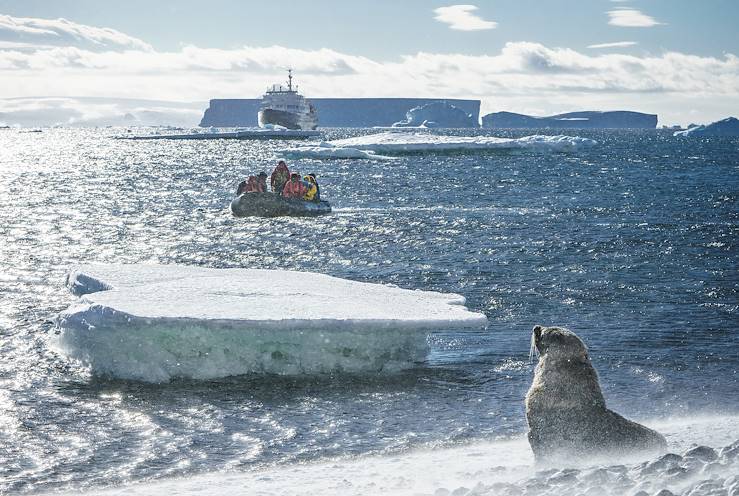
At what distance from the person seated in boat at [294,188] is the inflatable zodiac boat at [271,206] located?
0.70 feet

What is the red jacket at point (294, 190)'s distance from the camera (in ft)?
97.2

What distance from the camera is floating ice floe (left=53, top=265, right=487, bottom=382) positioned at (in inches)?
416

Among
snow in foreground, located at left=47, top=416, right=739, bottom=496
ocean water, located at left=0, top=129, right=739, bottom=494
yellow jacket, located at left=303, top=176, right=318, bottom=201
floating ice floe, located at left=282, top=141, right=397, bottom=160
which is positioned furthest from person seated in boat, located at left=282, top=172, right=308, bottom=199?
floating ice floe, located at left=282, top=141, right=397, bottom=160

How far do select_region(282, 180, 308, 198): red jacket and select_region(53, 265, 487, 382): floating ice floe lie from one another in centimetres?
1768

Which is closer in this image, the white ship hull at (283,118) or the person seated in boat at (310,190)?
the person seated in boat at (310,190)

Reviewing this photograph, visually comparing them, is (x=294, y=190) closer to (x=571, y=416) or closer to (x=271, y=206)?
(x=271, y=206)

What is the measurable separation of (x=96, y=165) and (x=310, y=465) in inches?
2803

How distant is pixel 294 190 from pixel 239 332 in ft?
63.6

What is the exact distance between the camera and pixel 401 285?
1797 centimetres

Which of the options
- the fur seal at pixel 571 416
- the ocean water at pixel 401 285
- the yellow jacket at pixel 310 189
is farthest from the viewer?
the yellow jacket at pixel 310 189

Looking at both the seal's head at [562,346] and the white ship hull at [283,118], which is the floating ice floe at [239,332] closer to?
the seal's head at [562,346]

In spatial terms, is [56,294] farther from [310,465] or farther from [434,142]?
[434,142]

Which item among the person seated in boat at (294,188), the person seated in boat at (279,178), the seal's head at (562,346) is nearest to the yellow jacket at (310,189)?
the person seated in boat at (294,188)

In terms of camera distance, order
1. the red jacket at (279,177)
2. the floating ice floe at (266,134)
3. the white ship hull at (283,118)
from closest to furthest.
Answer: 1. the red jacket at (279,177)
2. the floating ice floe at (266,134)
3. the white ship hull at (283,118)
